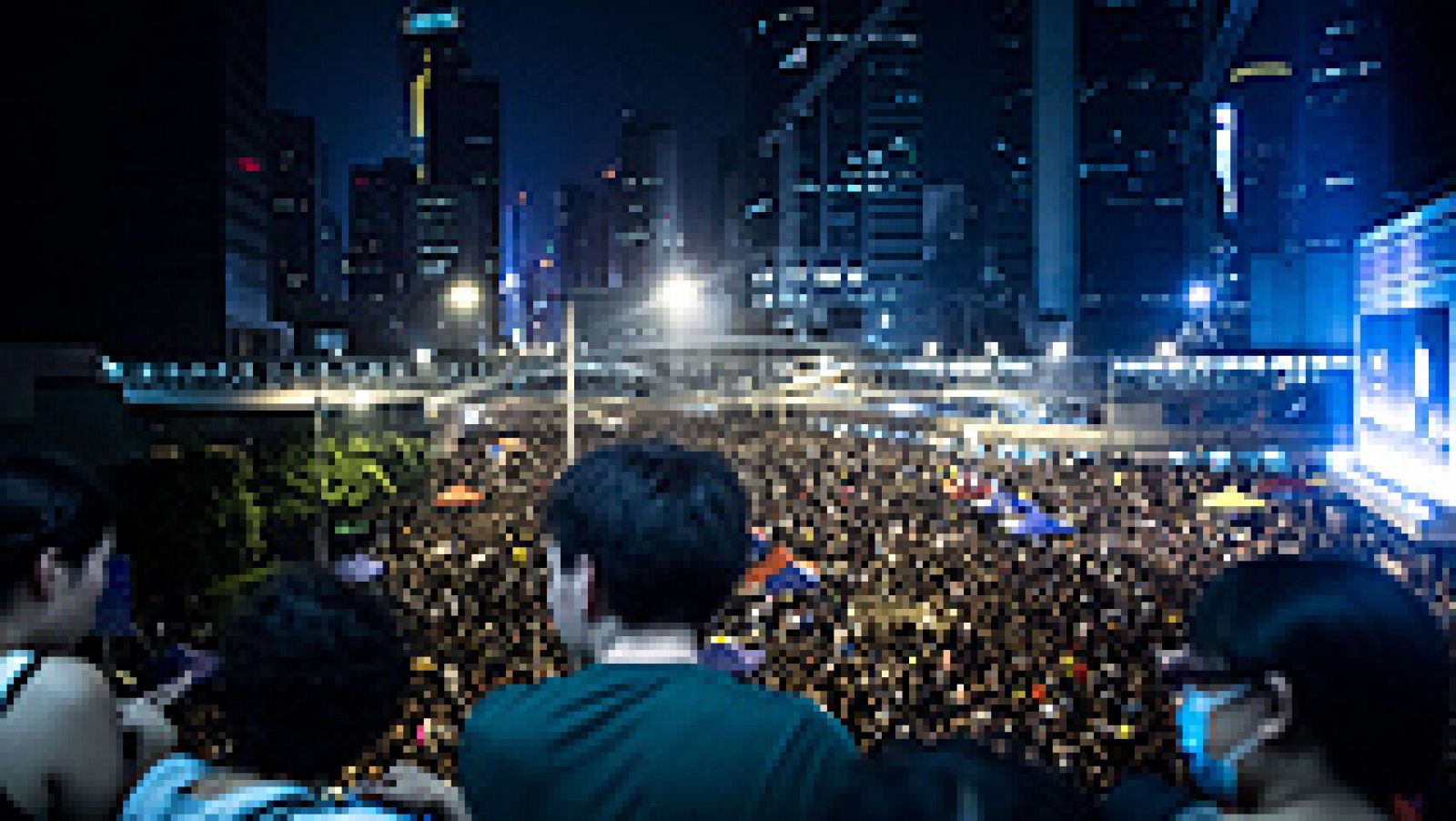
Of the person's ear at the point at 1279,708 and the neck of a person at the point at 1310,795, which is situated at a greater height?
the person's ear at the point at 1279,708

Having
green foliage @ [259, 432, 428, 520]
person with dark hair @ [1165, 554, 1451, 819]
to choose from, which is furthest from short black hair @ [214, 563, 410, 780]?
green foliage @ [259, 432, 428, 520]

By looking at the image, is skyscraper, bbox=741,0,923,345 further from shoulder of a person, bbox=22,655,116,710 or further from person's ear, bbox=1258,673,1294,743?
person's ear, bbox=1258,673,1294,743

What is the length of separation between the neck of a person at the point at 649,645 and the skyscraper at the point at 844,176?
47792mm

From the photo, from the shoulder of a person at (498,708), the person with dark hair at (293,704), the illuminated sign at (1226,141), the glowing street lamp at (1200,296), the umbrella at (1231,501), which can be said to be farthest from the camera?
the glowing street lamp at (1200,296)

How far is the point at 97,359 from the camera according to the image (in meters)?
9.81

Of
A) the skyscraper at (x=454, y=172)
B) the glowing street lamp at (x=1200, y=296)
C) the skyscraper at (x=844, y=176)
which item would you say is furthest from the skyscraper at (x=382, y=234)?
the glowing street lamp at (x=1200, y=296)

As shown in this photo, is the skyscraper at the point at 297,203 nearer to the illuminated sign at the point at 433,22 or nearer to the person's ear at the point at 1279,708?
the illuminated sign at the point at 433,22

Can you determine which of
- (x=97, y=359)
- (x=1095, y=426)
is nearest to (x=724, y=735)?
(x=97, y=359)

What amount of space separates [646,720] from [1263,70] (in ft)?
111

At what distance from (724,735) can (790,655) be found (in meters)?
7.49

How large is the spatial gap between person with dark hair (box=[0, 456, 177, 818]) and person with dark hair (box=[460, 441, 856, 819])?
60 cm

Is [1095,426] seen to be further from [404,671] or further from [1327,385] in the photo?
[404,671]

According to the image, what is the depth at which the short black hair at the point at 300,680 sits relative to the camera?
1.39 m

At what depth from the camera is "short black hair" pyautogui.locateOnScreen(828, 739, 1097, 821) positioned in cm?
83
